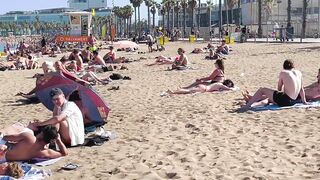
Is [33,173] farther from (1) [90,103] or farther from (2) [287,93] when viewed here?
(2) [287,93]

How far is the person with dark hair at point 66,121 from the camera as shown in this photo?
6203mm

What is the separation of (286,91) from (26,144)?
481 cm

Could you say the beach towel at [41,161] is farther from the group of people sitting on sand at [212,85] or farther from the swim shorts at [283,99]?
the group of people sitting on sand at [212,85]

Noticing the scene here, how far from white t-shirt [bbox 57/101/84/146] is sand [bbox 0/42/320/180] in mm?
172

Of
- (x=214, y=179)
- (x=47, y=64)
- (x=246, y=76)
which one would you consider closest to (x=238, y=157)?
(x=214, y=179)

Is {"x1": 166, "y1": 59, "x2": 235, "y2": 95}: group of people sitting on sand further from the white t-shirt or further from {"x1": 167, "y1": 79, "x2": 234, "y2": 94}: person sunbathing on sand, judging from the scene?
the white t-shirt

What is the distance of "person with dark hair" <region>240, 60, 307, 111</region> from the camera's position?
816cm

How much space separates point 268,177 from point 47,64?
8.12m

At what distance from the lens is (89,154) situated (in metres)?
6.23

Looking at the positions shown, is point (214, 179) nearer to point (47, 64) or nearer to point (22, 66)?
point (47, 64)

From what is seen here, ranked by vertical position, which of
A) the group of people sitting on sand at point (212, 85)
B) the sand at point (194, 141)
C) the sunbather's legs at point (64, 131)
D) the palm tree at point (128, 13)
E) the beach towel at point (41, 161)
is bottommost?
the beach towel at point (41, 161)

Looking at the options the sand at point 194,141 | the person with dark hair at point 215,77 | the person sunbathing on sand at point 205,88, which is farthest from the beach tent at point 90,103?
the person with dark hair at point 215,77

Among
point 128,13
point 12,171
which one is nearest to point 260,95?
point 12,171

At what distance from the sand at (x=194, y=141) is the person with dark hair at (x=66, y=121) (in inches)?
7.0
